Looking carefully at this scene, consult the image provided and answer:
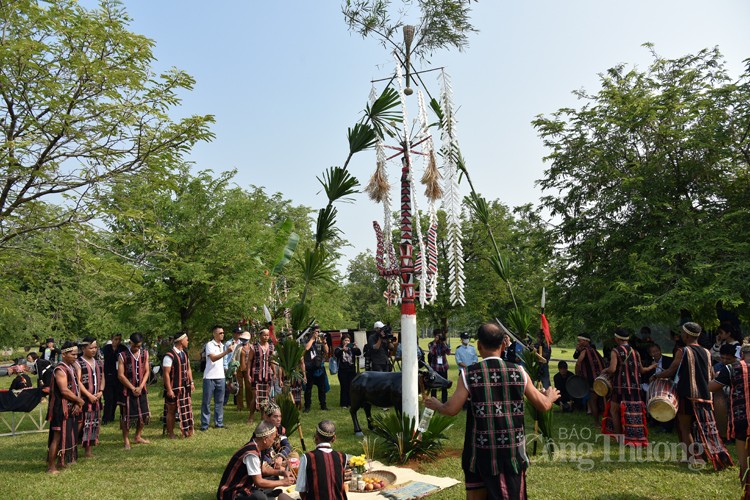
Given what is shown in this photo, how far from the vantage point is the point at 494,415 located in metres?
4.09

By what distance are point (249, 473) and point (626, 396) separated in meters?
6.20

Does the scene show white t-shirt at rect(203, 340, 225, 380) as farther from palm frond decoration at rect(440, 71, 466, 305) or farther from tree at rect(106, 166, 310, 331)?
tree at rect(106, 166, 310, 331)

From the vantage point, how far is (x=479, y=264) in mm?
28203

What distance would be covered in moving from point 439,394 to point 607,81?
10732 millimetres

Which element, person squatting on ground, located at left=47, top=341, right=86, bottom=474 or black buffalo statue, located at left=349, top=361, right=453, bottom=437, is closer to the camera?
person squatting on ground, located at left=47, top=341, right=86, bottom=474

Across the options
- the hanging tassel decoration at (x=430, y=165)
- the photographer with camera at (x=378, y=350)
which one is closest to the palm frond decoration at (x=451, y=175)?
the hanging tassel decoration at (x=430, y=165)

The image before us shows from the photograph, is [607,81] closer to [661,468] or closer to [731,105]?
[731,105]

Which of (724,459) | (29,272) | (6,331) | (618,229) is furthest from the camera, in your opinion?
(6,331)

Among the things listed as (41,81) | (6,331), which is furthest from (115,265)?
(6,331)

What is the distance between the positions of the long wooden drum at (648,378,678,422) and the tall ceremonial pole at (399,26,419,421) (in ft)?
10.5

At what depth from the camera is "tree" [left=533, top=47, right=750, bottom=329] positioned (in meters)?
12.0

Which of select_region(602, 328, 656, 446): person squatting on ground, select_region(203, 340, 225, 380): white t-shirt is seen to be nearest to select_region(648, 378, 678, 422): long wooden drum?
select_region(602, 328, 656, 446): person squatting on ground

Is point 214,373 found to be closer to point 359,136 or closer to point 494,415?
point 359,136

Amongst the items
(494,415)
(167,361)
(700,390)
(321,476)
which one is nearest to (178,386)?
(167,361)
